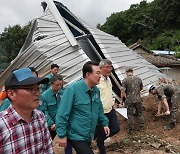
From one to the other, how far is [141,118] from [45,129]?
524 centimetres

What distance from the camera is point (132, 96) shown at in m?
7.00

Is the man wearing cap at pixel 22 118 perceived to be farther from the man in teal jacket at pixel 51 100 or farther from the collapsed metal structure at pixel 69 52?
the collapsed metal structure at pixel 69 52

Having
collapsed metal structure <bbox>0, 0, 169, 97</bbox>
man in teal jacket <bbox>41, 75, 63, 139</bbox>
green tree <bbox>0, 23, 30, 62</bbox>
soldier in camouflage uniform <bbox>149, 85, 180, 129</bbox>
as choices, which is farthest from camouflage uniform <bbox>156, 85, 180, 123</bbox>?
green tree <bbox>0, 23, 30, 62</bbox>

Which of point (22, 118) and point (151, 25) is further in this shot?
point (151, 25)

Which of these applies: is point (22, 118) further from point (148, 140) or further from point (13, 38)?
point (13, 38)

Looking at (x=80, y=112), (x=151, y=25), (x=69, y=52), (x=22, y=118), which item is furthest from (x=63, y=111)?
(x=151, y=25)

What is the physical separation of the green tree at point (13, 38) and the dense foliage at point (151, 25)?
55.8 feet

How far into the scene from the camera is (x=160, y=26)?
45969 millimetres

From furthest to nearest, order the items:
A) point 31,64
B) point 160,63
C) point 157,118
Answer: point 160,63 → point 31,64 → point 157,118

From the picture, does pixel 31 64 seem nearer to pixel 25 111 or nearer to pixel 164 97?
pixel 164 97

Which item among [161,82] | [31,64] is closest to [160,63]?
[31,64]

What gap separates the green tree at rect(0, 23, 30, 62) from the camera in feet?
126

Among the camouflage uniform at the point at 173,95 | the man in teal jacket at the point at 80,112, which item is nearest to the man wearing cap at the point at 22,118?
the man in teal jacket at the point at 80,112

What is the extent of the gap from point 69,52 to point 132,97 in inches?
149
